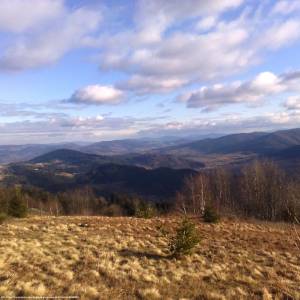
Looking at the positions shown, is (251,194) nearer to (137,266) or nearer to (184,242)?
(184,242)

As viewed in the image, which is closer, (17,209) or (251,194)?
(17,209)

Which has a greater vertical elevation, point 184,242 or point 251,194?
point 184,242

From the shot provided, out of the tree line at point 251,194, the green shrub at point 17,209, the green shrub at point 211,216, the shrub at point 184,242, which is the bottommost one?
the tree line at point 251,194

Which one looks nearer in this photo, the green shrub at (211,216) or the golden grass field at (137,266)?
the golden grass field at (137,266)

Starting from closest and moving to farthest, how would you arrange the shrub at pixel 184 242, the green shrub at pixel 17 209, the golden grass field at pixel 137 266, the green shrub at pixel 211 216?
the golden grass field at pixel 137 266, the shrub at pixel 184 242, the green shrub at pixel 211 216, the green shrub at pixel 17 209

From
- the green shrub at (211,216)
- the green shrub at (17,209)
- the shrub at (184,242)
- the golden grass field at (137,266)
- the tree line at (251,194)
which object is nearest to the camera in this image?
the golden grass field at (137,266)

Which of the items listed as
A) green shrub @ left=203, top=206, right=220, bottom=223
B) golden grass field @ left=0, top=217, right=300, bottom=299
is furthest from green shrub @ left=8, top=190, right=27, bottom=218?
green shrub @ left=203, top=206, right=220, bottom=223

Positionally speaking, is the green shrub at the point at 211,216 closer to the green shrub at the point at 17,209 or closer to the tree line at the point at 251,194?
the green shrub at the point at 17,209

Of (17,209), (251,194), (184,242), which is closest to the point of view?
(184,242)

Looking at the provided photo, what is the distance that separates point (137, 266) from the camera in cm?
1554

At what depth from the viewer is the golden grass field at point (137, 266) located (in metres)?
11.9

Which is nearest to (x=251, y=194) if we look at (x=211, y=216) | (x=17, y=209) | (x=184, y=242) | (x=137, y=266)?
(x=211, y=216)

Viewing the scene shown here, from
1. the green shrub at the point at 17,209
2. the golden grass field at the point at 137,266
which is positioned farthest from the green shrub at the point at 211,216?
the green shrub at the point at 17,209

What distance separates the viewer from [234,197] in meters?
83.1
